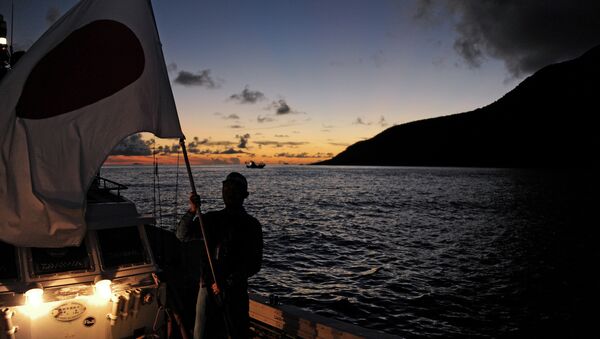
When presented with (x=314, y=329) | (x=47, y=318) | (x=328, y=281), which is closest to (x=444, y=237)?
(x=328, y=281)

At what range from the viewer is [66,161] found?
14.3 feet

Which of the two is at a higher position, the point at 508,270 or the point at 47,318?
the point at 47,318

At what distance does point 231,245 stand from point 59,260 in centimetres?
361

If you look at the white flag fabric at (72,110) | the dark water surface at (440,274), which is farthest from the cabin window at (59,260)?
the dark water surface at (440,274)

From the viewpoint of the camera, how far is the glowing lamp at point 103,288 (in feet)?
18.3

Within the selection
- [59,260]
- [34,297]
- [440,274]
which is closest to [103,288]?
[34,297]

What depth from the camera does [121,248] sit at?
661 cm

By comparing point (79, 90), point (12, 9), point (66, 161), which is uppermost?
point (12, 9)

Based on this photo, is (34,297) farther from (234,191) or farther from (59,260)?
(234,191)

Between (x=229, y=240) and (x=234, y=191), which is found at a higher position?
(x=234, y=191)

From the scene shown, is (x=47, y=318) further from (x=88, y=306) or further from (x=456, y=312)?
(x=456, y=312)

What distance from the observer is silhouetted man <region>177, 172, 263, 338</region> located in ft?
14.6

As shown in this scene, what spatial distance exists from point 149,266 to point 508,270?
76.1 ft

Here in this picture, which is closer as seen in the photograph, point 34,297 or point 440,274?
point 34,297
